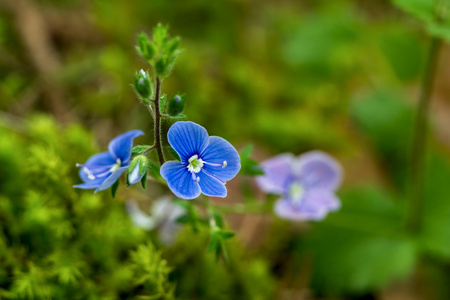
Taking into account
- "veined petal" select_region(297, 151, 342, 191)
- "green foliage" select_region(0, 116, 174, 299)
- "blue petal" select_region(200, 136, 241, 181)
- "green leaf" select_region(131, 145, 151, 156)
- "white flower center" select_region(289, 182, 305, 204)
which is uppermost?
"veined petal" select_region(297, 151, 342, 191)

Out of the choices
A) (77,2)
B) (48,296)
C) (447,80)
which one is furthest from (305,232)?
(77,2)

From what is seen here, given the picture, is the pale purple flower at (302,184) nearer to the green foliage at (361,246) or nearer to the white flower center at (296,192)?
the white flower center at (296,192)

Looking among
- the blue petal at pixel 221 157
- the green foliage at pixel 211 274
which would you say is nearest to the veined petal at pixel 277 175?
the green foliage at pixel 211 274

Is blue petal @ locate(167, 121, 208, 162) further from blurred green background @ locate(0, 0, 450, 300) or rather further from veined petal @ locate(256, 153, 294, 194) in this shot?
veined petal @ locate(256, 153, 294, 194)

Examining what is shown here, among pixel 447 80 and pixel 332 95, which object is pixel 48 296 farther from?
pixel 447 80

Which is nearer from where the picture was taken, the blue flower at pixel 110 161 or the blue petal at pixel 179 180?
the blue petal at pixel 179 180

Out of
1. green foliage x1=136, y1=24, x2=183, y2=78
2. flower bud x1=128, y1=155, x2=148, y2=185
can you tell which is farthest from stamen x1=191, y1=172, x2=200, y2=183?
green foliage x1=136, y1=24, x2=183, y2=78

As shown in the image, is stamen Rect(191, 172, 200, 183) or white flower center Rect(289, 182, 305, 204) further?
white flower center Rect(289, 182, 305, 204)
